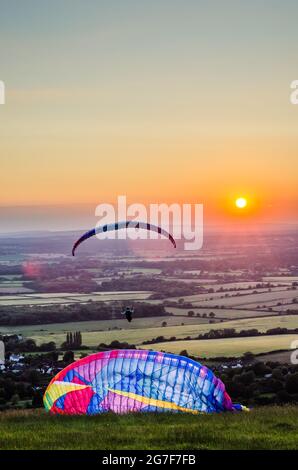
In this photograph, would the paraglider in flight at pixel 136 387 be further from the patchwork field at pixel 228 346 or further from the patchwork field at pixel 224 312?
the patchwork field at pixel 224 312

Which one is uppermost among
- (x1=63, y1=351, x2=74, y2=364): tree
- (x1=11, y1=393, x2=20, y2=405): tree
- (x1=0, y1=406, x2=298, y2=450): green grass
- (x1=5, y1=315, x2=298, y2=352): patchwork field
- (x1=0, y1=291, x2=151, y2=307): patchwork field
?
(x1=0, y1=291, x2=151, y2=307): patchwork field

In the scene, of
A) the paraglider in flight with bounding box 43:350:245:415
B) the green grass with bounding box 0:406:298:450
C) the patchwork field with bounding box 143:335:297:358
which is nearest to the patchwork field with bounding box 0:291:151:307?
the patchwork field with bounding box 143:335:297:358

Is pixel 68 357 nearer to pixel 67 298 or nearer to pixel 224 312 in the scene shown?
pixel 224 312

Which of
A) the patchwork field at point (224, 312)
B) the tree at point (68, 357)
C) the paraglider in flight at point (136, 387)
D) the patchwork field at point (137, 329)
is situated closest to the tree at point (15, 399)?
the paraglider in flight at point (136, 387)

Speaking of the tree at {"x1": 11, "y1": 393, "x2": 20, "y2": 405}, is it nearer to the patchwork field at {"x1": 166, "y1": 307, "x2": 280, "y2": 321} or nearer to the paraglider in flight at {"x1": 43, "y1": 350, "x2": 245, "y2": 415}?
the paraglider in flight at {"x1": 43, "y1": 350, "x2": 245, "y2": 415}
